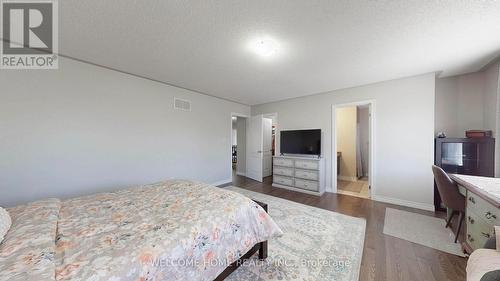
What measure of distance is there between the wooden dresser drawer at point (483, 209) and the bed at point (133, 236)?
177 centimetres

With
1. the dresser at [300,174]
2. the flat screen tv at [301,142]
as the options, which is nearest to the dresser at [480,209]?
the dresser at [300,174]

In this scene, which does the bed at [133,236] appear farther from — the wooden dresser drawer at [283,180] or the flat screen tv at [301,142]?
the flat screen tv at [301,142]

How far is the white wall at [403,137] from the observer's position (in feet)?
9.76

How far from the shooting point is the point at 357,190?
4082 millimetres

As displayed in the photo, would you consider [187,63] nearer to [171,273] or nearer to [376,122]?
[171,273]

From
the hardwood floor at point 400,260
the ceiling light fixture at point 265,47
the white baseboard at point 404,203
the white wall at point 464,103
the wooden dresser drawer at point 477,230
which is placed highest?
the ceiling light fixture at point 265,47

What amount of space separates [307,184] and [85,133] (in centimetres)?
423

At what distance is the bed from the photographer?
0.80 metres

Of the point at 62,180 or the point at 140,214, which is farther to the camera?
the point at 62,180

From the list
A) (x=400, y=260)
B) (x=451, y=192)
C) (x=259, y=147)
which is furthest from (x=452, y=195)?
(x=259, y=147)

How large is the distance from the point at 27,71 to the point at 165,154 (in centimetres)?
209

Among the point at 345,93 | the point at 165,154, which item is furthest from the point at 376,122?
the point at 165,154

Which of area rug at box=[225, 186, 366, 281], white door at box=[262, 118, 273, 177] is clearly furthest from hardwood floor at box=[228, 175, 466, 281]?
white door at box=[262, 118, 273, 177]

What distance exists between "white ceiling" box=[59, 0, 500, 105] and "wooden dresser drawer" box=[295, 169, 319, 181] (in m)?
2.07
